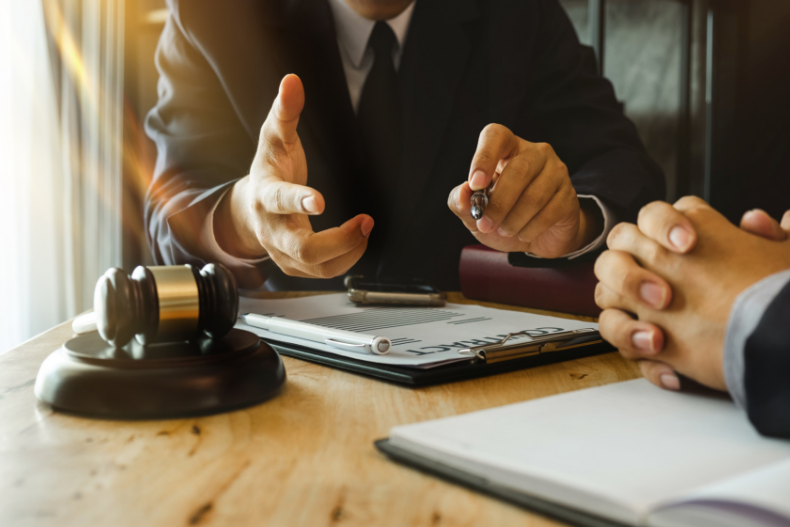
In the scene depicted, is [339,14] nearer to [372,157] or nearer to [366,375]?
[372,157]

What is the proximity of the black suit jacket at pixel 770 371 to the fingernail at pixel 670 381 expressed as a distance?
86 millimetres

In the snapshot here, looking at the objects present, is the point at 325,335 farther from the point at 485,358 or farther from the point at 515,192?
the point at 515,192

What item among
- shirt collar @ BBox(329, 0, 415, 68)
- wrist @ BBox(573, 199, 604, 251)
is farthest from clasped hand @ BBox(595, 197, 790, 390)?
shirt collar @ BBox(329, 0, 415, 68)

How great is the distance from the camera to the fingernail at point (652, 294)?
40 cm

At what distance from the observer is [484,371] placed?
49 centimetres

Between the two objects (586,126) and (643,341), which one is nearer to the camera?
(643,341)

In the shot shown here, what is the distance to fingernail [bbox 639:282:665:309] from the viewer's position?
0.40 meters

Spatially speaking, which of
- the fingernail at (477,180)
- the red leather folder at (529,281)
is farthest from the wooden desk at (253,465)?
the red leather folder at (529,281)

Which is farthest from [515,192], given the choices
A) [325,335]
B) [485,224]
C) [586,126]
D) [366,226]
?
[586,126]

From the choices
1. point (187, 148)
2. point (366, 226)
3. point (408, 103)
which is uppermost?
point (408, 103)

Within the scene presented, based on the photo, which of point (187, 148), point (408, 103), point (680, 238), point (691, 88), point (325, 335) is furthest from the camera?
point (691, 88)

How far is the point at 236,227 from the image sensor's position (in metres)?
0.92

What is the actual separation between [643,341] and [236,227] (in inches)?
26.7

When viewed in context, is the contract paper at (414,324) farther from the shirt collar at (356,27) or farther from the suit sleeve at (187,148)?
the shirt collar at (356,27)
